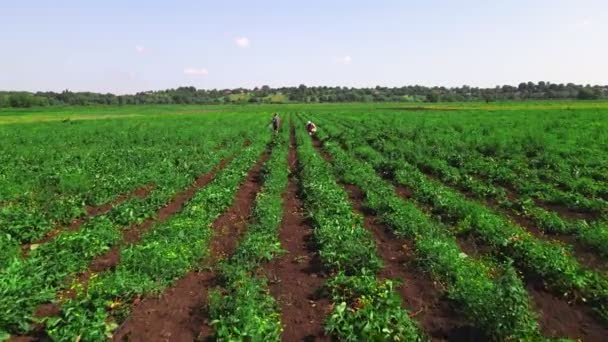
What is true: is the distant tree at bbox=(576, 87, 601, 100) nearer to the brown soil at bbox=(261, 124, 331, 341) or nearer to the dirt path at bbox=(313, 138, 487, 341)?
the dirt path at bbox=(313, 138, 487, 341)

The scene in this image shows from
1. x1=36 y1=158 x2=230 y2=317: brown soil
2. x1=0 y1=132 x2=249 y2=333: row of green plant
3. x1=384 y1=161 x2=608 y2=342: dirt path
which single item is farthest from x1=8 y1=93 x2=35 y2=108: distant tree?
x1=384 y1=161 x2=608 y2=342: dirt path

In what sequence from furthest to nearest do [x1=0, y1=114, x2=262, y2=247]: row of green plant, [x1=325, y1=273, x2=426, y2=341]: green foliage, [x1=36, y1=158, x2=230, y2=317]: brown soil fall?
[x1=0, y1=114, x2=262, y2=247]: row of green plant → [x1=36, y1=158, x2=230, y2=317]: brown soil → [x1=325, y1=273, x2=426, y2=341]: green foliage

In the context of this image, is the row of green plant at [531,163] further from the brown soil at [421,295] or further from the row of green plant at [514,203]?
the brown soil at [421,295]

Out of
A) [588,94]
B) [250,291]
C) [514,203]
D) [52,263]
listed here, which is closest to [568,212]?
[514,203]

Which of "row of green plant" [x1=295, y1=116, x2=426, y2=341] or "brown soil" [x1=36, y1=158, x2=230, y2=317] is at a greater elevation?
A: "row of green plant" [x1=295, y1=116, x2=426, y2=341]

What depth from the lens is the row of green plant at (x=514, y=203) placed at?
355 inches

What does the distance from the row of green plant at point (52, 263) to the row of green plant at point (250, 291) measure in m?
2.54

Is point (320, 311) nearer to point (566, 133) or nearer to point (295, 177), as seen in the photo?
point (295, 177)

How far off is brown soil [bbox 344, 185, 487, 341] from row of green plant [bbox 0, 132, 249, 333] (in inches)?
213

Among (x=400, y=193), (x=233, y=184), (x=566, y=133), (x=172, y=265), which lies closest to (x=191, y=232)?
(x=172, y=265)

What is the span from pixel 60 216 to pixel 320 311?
8008 millimetres

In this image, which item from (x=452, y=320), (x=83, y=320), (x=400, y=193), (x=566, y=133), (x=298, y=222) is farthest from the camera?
(x=566, y=133)

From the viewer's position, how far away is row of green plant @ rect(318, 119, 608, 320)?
22.6ft

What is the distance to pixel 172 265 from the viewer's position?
761 cm
